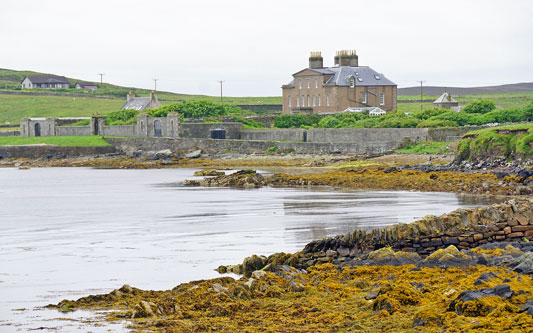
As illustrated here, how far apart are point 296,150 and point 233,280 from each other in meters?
44.1

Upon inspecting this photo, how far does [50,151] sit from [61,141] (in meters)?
2.79

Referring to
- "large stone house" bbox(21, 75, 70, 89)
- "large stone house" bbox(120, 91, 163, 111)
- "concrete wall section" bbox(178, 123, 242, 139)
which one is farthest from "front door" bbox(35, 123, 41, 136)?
"large stone house" bbox(21, 75, 70, 89)

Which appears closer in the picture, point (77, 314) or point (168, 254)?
point (77, 314)

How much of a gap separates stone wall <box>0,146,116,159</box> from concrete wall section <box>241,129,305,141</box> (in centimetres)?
1185

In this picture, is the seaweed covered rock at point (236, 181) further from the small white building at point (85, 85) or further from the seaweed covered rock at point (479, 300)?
the small white building at point (85, 85)

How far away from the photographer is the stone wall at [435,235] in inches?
625

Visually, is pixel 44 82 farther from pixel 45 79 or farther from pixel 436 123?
pixel 436 123

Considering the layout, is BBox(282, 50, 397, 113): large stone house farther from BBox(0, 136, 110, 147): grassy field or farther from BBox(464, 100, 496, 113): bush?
BBox(0, 136, 110, 147): grassy field

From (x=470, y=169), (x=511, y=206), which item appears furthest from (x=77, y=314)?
(x=470, y=169)

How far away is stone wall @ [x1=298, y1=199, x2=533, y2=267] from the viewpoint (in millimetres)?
15883

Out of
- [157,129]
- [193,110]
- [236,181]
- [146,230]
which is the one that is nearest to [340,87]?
[193,110]

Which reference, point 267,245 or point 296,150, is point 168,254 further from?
point 296,150

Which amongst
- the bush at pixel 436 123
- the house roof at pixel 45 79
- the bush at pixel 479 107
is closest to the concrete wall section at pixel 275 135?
the bush at pixel 436 123

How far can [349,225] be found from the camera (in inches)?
872
